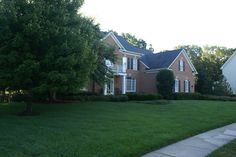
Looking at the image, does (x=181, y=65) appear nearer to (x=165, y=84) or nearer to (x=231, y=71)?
(x=165, y=84)

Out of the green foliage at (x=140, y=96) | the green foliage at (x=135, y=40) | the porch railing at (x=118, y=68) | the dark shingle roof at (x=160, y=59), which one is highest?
the green foliage at (x=135, y=40)

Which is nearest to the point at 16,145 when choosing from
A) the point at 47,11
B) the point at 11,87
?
the point at 11,87

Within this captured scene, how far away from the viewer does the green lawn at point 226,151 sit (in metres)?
9.00

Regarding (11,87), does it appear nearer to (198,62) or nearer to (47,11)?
(47,11)

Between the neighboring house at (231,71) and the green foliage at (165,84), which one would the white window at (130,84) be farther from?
the neighboring house at (231,71)

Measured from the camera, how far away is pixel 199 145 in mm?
10367

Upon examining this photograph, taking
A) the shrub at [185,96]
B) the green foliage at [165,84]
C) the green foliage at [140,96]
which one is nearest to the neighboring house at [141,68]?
the green foliage at [165,84]

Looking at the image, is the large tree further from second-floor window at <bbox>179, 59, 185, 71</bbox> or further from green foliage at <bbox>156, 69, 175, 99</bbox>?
second-floor window at <bbox>179, 59, 185, 71</bbox>

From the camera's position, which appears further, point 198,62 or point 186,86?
point 198,62

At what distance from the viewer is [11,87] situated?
53.5ft

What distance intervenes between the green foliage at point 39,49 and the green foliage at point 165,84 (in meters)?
23.5

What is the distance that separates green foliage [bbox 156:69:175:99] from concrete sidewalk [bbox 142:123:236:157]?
25.6 m

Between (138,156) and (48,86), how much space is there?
26.2ft

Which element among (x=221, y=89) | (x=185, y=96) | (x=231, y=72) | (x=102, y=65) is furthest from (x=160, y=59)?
(x=102, y=65)
